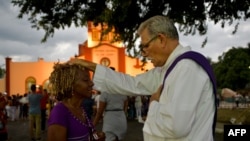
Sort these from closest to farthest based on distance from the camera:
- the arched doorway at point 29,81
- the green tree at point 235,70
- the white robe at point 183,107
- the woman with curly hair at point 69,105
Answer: the white robe at point 183,107 → the woman with curly hair at point 69,105 → the arched doorway at point 29,81 → the green tree at point 235,70

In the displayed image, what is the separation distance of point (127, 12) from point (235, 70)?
65676mm

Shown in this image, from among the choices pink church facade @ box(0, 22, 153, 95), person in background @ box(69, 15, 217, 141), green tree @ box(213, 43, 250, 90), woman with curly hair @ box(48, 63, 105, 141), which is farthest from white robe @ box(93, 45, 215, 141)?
green tree @ box(213, 43, 250, 90)

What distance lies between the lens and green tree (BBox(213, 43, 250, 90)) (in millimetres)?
74250

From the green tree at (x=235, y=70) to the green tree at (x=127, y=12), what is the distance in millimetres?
61823

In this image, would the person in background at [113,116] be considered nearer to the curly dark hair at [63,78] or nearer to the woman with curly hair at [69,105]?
the woman with curly hair at [69,105]

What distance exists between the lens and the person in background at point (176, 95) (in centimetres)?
210

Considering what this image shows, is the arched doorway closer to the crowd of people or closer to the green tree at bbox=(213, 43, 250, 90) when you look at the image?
the green tree at bbox=(213, 43, 250, 90)

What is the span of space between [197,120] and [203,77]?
0.22 metres

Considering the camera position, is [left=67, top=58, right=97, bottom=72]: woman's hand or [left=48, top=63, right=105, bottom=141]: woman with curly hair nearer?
[left=67, top=58, right=97, bottom=72]: woman's hand

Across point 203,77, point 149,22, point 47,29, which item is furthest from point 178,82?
point 47,29

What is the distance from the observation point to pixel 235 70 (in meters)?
74.9

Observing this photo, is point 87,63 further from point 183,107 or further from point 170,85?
point 183,107

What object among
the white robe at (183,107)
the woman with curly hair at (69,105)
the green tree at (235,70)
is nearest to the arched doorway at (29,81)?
the green tree at (235,70)

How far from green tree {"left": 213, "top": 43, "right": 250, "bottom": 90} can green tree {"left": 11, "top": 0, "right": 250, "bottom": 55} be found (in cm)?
6182
